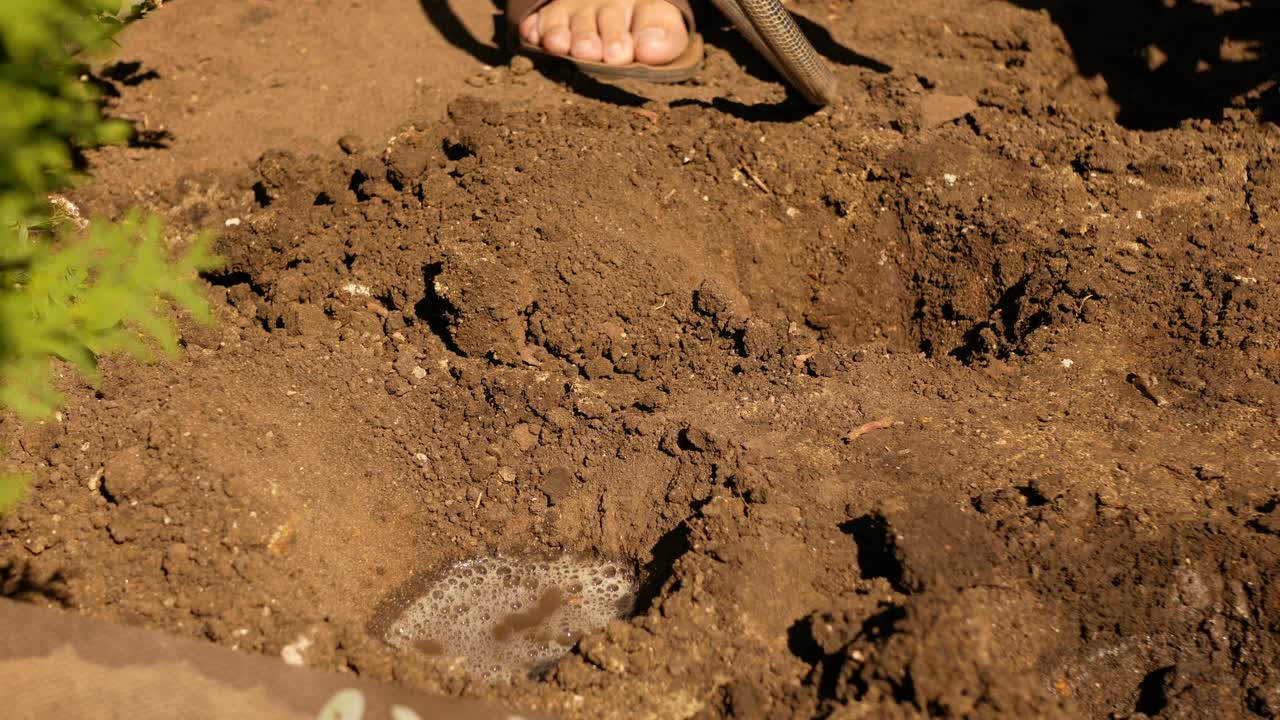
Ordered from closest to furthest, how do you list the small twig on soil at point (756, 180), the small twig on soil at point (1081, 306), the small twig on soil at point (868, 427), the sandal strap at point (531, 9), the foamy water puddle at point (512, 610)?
1. the foamy water puddle at point (512, 610)
2. the small twig on soil at point (868, 427)
3. the small twig on soil at point (1081, 306)
4. the small twig on soil at point (756, 180)
5. the sandal strap at point (531, 9)

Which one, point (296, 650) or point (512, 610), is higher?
point (296, 650)

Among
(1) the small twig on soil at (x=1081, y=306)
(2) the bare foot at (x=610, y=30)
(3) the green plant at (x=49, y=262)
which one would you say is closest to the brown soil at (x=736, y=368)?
(1) the small twig on soil at (x=1081, y=306)

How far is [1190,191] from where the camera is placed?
122 inches

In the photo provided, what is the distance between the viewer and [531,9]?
12.5ft

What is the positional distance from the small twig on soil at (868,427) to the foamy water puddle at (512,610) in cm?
72

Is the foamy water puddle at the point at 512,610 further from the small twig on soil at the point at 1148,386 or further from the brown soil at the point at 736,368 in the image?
the small twig on soil at the point at 1148,386

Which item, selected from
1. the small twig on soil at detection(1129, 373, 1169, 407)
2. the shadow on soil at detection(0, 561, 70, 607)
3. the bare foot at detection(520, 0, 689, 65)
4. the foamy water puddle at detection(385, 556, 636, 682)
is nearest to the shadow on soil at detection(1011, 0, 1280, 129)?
the small twig on soil at detection(1129, 373, 1169, 407)

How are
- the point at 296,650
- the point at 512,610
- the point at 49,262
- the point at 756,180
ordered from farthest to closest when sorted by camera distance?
the point at 756,180
the point at 512,610
the point at 296,650
the point at 49,262

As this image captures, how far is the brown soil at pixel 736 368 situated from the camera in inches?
82.0

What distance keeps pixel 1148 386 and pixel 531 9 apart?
107 inches

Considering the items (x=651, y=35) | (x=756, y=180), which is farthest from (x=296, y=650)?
(x=651, y=35)

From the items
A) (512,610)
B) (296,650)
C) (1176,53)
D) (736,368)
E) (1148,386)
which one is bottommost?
(512,610)

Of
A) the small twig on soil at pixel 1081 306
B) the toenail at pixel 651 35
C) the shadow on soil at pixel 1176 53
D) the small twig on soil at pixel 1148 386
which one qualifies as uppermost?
the shadow on soil at pixel 1176 53

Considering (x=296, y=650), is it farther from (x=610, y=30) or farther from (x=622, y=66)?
(x=610, y=30)
